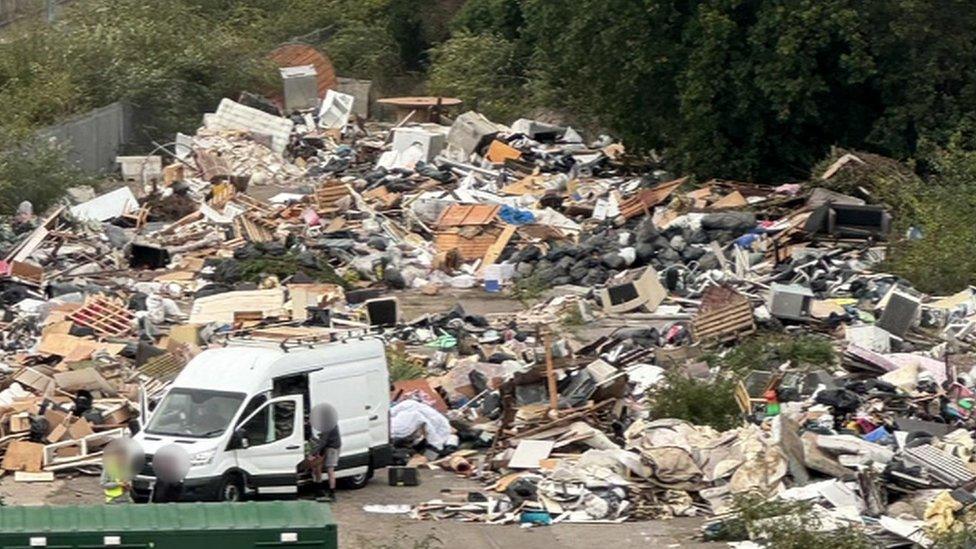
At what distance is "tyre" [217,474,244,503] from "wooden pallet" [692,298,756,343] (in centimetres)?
939

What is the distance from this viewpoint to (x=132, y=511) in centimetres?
1384

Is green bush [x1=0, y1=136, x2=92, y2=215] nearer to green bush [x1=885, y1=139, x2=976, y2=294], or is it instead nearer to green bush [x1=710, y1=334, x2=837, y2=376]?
green bush [x1=710, y1=334, x2=837, y2=376]

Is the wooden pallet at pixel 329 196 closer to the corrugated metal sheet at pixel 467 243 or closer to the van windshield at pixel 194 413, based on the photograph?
the corrugated metal sheet at pixel 467 243

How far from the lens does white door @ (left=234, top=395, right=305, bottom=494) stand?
65.1 ft

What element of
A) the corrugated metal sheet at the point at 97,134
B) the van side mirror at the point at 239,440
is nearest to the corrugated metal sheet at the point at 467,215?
the corrugated metal sheet at the point at 97,134

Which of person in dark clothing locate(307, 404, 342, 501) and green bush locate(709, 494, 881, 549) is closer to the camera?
green bush locate(709, 494, 881, 549)

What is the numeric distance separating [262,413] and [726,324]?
9.46 meters

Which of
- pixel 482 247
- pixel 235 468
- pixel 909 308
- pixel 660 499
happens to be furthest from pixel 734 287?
pixel 235 468

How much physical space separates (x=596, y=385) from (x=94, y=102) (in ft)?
78.8

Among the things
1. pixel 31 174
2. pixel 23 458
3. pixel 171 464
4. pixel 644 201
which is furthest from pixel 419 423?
pixel 31 174

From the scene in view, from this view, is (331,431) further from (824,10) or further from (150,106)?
(150,106)

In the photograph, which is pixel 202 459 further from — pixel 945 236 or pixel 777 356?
pixel 945 236

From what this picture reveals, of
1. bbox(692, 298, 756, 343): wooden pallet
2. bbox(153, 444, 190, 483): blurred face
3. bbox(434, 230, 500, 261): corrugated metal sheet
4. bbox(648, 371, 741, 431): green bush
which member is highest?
bbox(153, 444, 190, 483): blurred face

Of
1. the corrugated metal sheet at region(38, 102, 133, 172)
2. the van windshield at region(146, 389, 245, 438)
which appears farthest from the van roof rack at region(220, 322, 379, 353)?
the corrugated metal sheet at region(38, 102, 133, 172)
